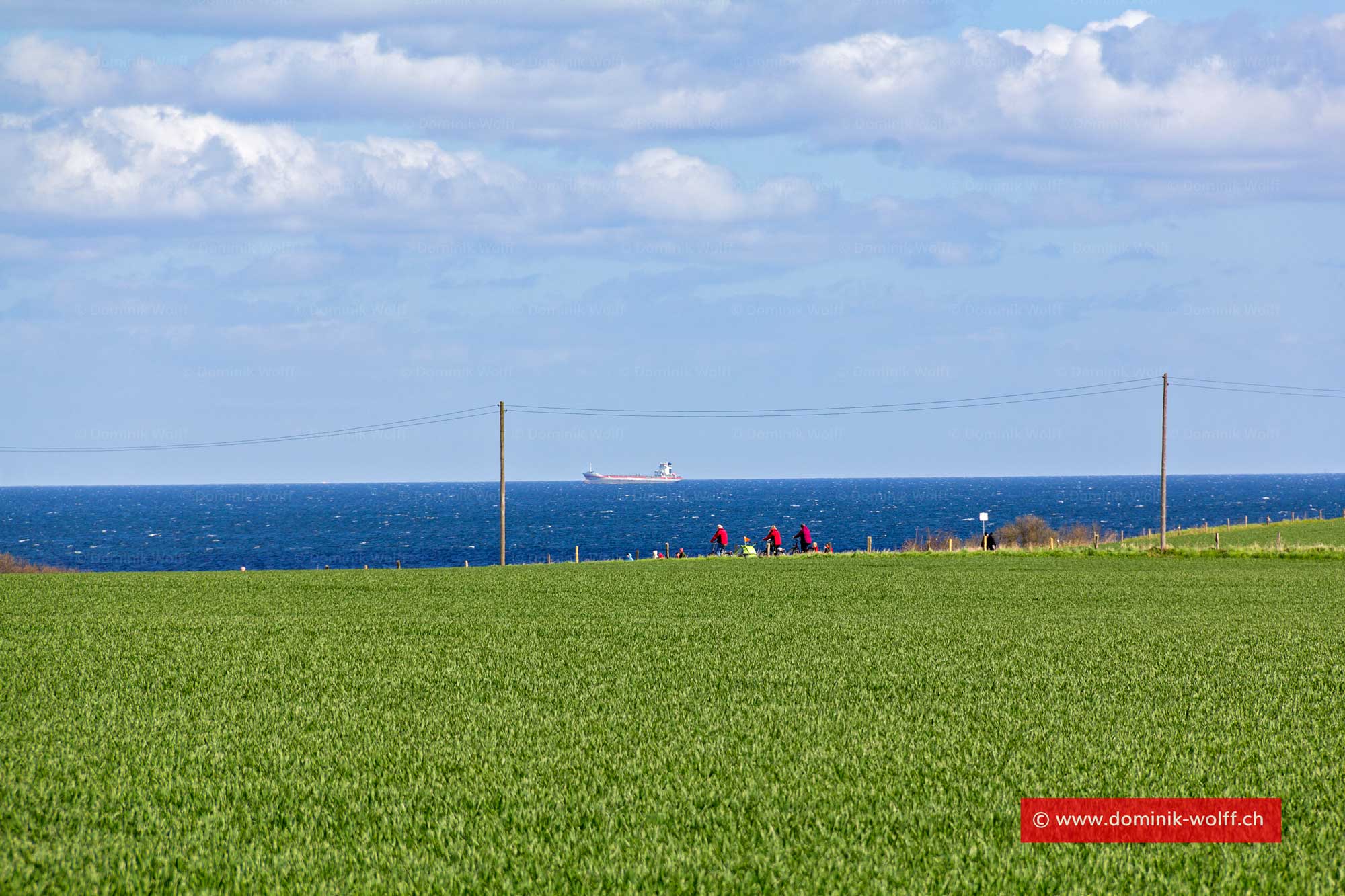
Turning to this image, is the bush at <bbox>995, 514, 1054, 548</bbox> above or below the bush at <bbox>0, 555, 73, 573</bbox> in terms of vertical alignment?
above

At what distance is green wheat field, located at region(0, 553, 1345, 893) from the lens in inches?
368

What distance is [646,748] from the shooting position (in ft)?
43.9

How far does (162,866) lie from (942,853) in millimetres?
5694

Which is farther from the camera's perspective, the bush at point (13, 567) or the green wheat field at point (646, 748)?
the bush at point (13, 567)

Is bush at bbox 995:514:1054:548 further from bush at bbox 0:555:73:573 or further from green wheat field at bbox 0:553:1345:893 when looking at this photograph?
green wheat field at bbox 0:553:1345:893

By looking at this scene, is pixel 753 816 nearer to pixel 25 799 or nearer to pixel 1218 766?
pixel 1218 766

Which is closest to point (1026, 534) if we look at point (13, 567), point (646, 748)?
point (13, 567)

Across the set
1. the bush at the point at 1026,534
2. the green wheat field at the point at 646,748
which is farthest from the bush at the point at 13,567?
the bush at the point at 1026,534

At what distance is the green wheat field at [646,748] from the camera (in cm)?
935

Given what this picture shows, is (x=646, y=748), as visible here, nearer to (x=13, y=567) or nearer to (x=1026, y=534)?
(x=13, y=567)

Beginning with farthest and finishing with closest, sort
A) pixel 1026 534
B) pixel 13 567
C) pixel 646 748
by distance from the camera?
pixel 1026 534, pixel 13 567, pixel 646 748

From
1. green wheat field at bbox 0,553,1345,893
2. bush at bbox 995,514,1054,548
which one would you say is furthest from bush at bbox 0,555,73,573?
bush at bbox 995,514,1054,548

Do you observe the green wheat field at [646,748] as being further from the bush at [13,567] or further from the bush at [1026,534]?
the bush at [1026,534]

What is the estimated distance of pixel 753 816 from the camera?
10.6 metres
